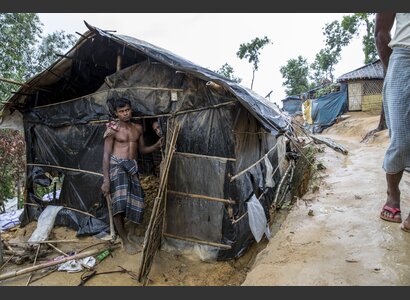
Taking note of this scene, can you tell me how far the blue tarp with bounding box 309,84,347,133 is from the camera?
1992 centimetres

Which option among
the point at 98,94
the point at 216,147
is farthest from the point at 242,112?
the point at 98,94

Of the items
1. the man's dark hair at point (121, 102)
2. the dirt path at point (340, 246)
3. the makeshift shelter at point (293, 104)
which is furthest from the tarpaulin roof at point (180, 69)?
the makeshift shelter at point (293, 104)

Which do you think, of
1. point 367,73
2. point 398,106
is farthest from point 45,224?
point 367,73

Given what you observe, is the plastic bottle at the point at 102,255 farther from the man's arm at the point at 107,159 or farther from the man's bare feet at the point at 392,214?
the man's bare feet at the point at 392,214

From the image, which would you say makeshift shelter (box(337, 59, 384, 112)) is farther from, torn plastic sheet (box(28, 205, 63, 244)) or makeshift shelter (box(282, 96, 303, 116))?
torn plastic sheet (box(28, 205, 63, 244))

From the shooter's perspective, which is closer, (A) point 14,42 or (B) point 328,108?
(A) point 14,42

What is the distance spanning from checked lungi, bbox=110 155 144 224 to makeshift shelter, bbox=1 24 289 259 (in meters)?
0.55

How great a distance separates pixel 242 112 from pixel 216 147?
809 millimetres

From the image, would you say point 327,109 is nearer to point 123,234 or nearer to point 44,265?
point 123,234

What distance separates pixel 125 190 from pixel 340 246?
10.3ft

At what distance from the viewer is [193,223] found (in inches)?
175

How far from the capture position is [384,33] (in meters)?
2.31

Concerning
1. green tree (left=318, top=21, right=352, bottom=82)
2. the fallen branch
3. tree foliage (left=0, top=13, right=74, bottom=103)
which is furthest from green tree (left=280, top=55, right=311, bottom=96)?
tree foliage (left=0, top=13, right=74, bottom=103)

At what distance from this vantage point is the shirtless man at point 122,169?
4309mm
